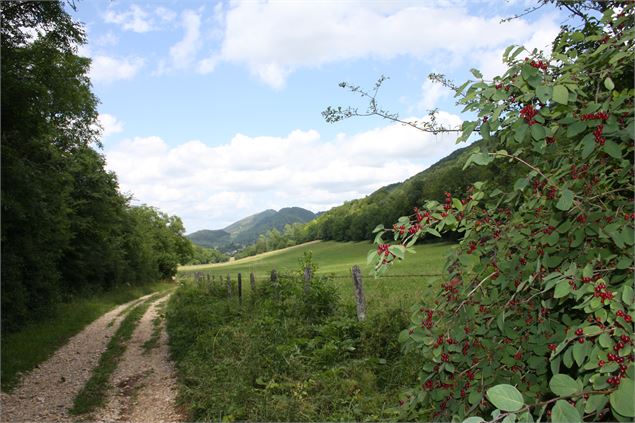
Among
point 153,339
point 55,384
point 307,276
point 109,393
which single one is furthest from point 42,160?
point 307,276

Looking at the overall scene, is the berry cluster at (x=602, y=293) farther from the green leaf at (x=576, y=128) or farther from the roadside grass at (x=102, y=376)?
the roadside grass at (x=102, y=376)

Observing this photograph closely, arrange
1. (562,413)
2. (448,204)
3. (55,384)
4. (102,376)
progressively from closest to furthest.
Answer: (562,413)
(448,204)
(55,384)
(102,376)

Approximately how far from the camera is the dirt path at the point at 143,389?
7.42 metres

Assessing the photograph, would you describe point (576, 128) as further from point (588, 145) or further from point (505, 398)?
point (505, 398)

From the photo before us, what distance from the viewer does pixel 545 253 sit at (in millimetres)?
2107

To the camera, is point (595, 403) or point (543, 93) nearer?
point (595, 403)

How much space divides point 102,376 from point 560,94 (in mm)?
11038

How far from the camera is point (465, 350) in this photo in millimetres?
2461

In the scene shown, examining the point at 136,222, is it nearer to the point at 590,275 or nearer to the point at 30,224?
the point at 30,224

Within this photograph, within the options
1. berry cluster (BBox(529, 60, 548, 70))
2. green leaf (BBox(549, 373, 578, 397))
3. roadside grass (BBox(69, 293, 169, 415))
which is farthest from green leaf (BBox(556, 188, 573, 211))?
roadside grass (BBox(69, 293, 169, 415))

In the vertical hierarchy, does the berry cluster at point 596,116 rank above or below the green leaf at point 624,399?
above

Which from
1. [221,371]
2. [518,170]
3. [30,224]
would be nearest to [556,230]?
[518,170]

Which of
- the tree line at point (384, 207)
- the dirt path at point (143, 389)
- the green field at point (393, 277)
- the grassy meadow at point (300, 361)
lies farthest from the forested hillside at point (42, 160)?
the tree line at point (384, 207)

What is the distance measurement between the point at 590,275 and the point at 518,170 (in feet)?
4.73
